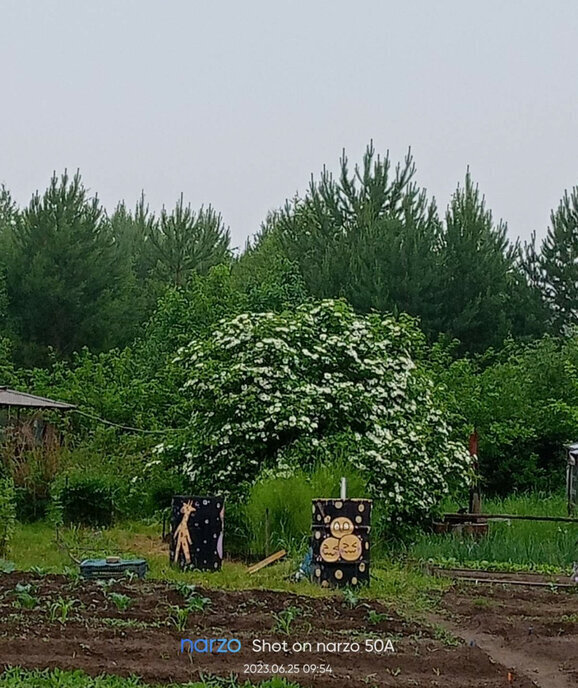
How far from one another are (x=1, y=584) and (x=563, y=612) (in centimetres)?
416

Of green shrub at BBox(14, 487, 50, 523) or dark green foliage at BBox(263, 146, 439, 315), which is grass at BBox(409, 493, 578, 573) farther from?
dark green foliage at BBox(263, 146, 439, 315)

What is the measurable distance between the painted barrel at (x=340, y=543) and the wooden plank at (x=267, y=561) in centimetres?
83

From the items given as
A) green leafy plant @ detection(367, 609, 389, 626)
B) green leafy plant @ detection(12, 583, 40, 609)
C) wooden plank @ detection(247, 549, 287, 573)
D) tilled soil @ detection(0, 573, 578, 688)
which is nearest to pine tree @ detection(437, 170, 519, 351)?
wooden plank @ detection(247, 549, 287, 573)

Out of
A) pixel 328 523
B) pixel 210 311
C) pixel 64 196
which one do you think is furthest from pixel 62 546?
pixel 64 196

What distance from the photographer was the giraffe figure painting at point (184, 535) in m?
8.68

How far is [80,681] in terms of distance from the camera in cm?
468

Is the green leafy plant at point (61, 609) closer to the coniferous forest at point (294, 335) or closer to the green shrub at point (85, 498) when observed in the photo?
the coniferous forest at point (294, 335)

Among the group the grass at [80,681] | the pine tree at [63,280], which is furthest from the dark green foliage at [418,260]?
the grass at [80,681]

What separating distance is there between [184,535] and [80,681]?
13.2ft

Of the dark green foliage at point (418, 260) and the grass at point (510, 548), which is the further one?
the dark green foliage at point (418, 260)

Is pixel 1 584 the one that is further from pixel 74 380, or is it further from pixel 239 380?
pixel 74 380

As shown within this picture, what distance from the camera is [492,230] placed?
23.4 m

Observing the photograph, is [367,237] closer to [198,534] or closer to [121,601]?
[198,534]

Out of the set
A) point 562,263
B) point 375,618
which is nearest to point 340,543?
point 375,618
